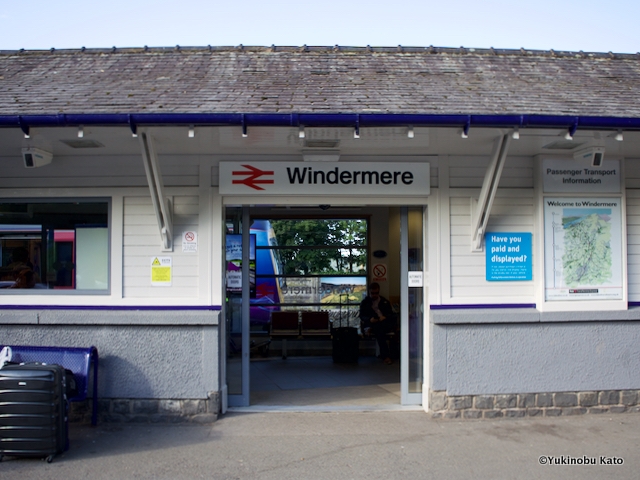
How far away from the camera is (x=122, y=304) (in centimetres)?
639

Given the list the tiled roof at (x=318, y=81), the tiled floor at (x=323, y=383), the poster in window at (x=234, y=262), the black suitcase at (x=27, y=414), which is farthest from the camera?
the tiled floor at (x=323, y=383)

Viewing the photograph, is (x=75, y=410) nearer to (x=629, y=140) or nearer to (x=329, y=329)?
(x=329, y=329)

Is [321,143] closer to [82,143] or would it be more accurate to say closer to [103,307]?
[82,143]

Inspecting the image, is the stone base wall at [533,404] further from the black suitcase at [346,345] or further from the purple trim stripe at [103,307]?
the black suitcase at [346,345]

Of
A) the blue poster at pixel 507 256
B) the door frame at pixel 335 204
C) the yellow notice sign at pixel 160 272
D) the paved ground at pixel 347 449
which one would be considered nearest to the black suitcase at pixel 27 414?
the paved ground at pixel 347 449

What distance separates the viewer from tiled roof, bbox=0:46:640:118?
18.9ft

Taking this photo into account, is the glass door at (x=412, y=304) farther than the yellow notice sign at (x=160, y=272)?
Yes

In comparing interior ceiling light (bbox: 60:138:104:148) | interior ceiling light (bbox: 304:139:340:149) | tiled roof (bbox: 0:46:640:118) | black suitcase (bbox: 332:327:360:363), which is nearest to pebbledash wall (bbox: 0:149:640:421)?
interior ceiling light (bbox: 60:138:104:148)

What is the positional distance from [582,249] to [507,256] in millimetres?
883

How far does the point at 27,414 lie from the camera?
201 inches

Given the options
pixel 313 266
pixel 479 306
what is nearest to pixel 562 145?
pixel 479 306

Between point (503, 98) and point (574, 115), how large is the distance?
824 millimetres

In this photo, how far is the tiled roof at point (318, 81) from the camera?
577 centimetres

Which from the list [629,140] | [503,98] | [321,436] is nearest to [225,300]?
[321,436]
